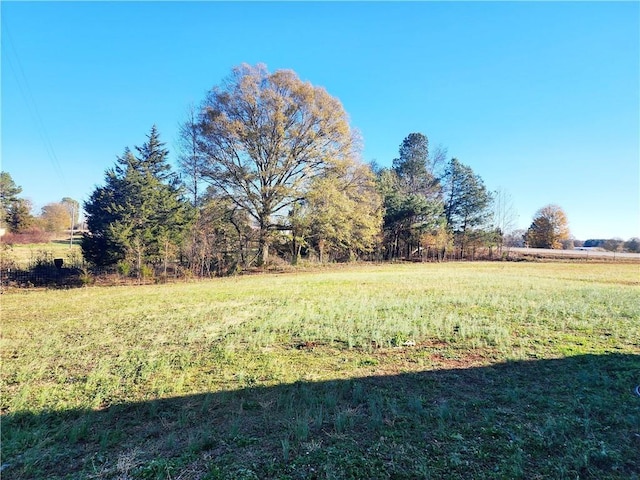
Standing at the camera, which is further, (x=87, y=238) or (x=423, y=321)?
(x=87, y=238)

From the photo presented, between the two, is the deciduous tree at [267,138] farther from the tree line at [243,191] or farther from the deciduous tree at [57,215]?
the deciduous tree at [57,215]

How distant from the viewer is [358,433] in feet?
8.79

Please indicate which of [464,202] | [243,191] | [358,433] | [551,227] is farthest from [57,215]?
[551,227]

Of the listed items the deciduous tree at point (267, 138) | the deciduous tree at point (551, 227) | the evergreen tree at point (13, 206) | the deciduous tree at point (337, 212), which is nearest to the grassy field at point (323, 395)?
the deciduous tree at point (337, 212)

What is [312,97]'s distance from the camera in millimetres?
18828

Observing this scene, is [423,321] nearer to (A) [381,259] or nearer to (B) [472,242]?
(A) [381,259]

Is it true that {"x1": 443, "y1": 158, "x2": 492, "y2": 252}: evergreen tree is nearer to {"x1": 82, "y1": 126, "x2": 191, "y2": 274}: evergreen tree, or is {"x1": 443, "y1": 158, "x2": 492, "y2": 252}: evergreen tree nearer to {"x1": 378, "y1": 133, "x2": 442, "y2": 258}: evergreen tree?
{"x1": 378, "y1": 133, "x2": 442, "y2": 258}: evergreen tree

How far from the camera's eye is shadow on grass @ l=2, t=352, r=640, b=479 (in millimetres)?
2219

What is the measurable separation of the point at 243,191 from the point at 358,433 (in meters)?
17.8

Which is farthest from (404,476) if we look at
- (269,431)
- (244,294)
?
(244,294)

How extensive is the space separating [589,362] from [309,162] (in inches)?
687

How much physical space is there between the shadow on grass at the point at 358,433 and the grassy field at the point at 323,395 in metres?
0.01

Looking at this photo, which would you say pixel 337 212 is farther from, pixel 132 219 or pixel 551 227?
pixel 551 227

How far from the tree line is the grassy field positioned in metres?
7.39
